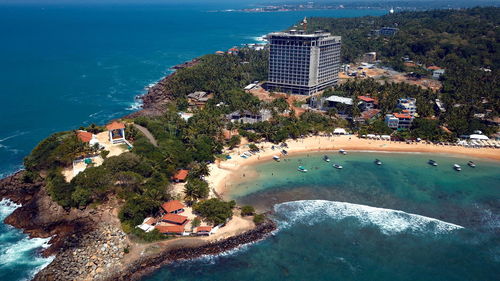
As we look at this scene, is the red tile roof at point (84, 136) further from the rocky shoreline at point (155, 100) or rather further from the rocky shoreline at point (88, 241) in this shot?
the rocky shoreline at point (155, 100)

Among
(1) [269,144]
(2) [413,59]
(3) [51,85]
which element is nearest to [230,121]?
(1) [269,144]

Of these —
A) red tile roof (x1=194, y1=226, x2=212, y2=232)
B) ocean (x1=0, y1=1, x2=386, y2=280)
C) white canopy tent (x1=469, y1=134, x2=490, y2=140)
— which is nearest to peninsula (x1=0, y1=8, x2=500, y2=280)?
red tile roof (x1=194, y1=226, x2=212, y2=232)

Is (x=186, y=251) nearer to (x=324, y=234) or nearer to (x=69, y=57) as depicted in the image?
(x=324, y=234)

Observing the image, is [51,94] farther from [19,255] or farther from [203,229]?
[203,229]

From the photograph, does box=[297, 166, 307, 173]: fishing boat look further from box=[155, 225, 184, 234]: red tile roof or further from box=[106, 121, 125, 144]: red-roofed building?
box=[106, 121, 125, 144]: red-roofed building

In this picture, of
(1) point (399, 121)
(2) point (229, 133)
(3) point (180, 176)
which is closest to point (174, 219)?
(3) point (180, 176)
